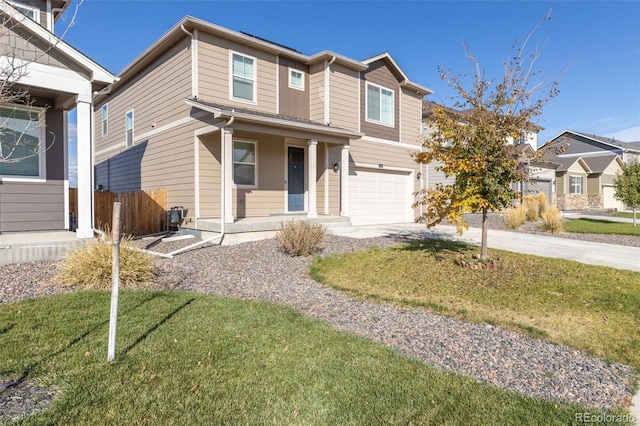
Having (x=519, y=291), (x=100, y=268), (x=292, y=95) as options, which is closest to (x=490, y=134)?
(x=519, y=291)

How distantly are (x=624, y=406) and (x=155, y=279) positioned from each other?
584cm

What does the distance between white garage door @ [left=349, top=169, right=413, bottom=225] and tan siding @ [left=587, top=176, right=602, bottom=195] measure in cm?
2520

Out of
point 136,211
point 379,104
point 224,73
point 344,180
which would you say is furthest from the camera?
point 379,104

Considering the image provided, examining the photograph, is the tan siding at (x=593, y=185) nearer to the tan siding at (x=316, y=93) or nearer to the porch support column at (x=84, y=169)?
the tan siding at (x=316, y=93)

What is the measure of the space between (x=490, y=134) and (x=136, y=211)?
994 centimetres

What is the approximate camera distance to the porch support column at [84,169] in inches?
297

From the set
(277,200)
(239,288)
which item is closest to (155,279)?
(239,288)

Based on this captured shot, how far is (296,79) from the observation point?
12.9 m

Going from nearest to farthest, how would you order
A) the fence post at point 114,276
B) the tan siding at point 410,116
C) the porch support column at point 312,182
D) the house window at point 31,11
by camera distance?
the fence post at point 114,276 → the house window at point 31,11 → the porch support column at point 312,182 → the tan siding at point 410,116

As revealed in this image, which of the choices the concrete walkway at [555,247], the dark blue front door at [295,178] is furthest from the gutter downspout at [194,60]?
the concrete walkway at [555,247]

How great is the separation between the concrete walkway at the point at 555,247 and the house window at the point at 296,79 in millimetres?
5443

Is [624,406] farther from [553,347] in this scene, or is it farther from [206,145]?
[206,145]

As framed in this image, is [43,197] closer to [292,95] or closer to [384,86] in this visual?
[292,95]

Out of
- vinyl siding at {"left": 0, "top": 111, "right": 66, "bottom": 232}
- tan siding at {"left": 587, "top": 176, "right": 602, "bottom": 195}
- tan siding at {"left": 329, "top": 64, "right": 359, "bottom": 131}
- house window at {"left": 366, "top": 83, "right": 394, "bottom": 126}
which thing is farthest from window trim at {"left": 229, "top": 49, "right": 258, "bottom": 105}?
tan siding at {"left": 587, "top": 176, "right": 602, "bottom": 195}
